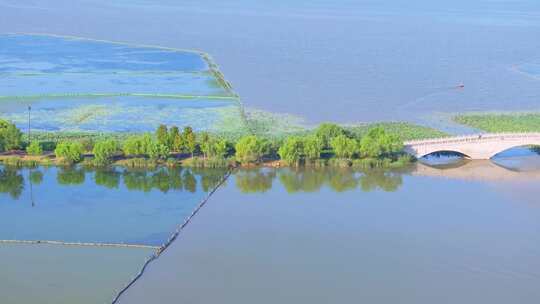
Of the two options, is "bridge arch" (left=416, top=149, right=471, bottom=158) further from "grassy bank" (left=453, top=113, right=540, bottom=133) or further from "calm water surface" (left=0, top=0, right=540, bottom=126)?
"calm water surface" (left=0, top=0, right=540, bottom=126)

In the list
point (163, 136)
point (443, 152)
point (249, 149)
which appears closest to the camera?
point (249, 149)

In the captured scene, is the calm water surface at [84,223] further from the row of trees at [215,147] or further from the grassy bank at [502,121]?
the grassy bank at [502,121]

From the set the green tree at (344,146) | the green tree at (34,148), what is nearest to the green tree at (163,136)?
the green tree at (34,148)

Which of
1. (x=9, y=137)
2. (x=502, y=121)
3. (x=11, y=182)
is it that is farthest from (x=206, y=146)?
(x=502, y=121)

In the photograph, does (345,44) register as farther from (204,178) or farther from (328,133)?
(204,178)

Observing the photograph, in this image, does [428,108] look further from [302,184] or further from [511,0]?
[511,0]

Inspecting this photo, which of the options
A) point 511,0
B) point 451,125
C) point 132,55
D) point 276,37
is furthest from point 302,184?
point 511,0

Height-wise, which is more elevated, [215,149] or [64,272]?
[215,149]

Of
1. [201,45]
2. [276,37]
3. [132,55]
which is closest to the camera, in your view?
[132,55]
